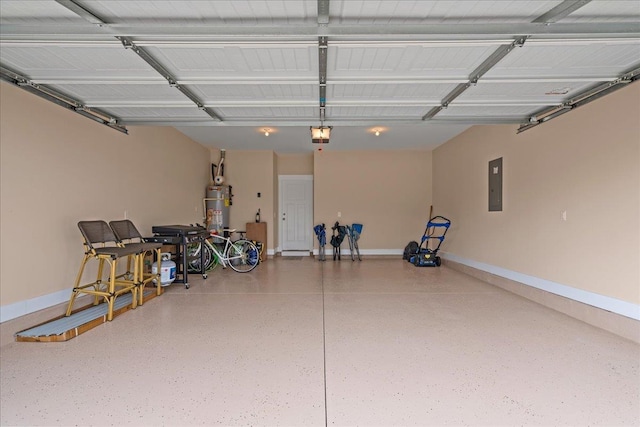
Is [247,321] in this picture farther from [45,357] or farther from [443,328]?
[443,328]

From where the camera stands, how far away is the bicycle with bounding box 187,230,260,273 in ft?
19.6

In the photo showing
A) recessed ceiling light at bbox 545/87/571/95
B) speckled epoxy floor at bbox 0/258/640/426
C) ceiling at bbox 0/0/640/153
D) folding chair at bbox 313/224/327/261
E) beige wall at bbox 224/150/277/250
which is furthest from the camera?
beige wall at bbox 224/150/277/250

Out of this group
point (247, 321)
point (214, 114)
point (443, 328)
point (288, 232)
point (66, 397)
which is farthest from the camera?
point (288, 232)

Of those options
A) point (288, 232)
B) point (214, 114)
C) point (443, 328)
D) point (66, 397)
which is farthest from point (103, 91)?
point (288, 232)

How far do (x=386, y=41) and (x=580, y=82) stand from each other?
6.91 ft

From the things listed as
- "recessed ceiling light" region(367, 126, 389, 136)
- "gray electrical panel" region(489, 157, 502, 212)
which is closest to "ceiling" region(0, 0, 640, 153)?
"gray electrical panel" region(489, 157, 502, 212)

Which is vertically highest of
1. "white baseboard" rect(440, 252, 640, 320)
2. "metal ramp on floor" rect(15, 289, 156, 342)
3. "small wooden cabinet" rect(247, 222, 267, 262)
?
"small wooden cabinet" rect(247, 222, 267, 262)

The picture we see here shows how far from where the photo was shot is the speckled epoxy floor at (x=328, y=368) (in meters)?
1.84

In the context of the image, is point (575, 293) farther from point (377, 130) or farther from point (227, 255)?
point (227, 255)

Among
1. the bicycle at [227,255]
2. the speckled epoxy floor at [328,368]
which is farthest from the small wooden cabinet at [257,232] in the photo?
the speckled epoxy floor at [328,368]

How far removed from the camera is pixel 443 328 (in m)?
3.17

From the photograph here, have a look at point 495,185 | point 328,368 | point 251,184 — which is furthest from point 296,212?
point 328,368

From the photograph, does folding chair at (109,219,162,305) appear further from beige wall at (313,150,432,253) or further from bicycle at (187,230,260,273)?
beige wall at (313,150,432,253)

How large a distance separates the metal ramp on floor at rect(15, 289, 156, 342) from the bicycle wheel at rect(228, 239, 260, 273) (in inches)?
95.5
